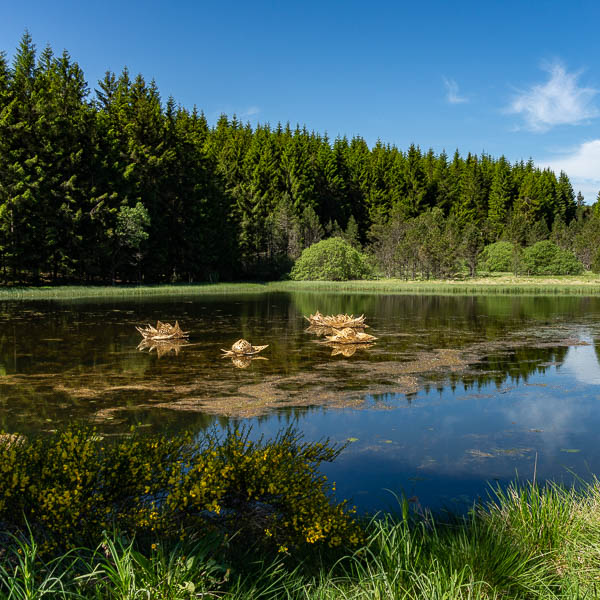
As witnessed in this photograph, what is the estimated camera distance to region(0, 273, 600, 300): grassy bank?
1689 inches

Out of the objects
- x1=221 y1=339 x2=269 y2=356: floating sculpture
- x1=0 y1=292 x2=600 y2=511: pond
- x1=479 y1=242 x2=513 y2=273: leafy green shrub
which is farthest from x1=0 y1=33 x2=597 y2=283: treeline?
x1=221 y1=339 x2=269 y2=356: floating sculpture

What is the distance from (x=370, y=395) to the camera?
11.0 meters

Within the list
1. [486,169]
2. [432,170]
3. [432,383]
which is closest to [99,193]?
[432,383]

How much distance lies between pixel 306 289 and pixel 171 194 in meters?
→ 20.2

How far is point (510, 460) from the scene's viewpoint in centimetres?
727

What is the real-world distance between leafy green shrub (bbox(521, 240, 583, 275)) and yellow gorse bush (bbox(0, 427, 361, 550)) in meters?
79.4

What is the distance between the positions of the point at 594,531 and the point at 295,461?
2.66 m

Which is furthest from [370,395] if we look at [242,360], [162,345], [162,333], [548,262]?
[548,262]

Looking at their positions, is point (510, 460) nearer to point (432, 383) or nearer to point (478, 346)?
point (432, 383)

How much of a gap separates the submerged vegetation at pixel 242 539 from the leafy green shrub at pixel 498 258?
81.5 meters

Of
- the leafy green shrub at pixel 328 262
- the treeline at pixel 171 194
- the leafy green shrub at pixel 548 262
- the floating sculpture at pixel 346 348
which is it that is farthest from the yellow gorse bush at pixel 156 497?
the leafy green shrub at pixel 548 262

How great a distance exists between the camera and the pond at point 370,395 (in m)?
7.07

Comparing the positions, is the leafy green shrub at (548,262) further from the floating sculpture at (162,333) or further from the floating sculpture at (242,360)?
the floating sculpture at (242,360)

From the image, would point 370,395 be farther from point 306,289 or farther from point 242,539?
point 306,289
